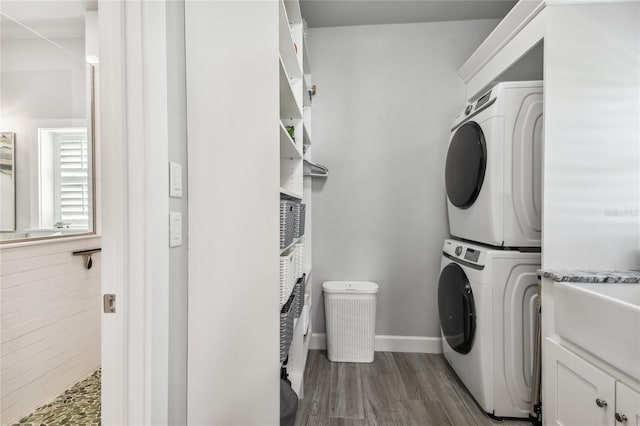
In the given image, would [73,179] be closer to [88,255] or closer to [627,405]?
[88,255]

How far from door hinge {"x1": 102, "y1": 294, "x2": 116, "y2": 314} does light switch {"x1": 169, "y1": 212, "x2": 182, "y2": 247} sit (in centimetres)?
21

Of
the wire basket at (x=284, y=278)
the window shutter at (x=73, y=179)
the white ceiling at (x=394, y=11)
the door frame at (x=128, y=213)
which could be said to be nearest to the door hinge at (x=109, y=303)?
the door frame at (x=128, y=213)

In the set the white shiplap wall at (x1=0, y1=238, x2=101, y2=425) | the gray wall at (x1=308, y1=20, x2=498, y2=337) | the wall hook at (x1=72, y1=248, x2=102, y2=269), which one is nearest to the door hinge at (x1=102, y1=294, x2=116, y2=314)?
the white shiplap wall at (x1=0, y1=238, x2=101, y2=425)

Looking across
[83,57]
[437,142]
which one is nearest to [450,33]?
[437,142]

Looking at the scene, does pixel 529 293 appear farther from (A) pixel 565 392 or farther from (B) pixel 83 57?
(B) pixel 83 57

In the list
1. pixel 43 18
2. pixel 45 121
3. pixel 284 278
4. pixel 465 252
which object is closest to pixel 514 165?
pixel 465 252

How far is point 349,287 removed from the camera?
2.41 m

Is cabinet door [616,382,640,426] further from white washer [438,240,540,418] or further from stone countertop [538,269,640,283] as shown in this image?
white washer [438,240,540,418]

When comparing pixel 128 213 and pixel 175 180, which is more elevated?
pixel 175 180

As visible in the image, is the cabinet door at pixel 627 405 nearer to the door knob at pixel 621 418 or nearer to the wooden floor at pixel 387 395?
the door knob at pixel 621 418

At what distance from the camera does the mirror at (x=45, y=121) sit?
1.70 m

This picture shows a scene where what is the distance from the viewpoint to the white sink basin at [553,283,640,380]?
3.26 feet

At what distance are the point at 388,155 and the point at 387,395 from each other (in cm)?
174

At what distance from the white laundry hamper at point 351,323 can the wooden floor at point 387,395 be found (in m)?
0.08
